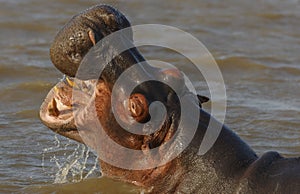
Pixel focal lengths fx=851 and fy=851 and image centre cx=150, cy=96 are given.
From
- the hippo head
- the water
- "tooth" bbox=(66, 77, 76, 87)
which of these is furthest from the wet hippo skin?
the water

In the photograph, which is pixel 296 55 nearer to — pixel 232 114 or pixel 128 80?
pixel 232 114

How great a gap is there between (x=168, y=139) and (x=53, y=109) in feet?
Result: 2.20

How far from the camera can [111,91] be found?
425 centimetres

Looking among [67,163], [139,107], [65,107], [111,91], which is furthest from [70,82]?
[67,163]

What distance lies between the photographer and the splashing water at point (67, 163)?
5.93 m

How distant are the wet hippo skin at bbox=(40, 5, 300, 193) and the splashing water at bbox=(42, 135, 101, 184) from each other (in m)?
1.35

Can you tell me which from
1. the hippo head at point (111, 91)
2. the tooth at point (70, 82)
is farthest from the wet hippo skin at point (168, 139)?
the tooth at point (70, 82)

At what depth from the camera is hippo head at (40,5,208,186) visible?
13.8ft

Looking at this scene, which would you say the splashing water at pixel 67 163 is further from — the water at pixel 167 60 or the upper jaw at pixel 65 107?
the upper jaw at pixel 65 107

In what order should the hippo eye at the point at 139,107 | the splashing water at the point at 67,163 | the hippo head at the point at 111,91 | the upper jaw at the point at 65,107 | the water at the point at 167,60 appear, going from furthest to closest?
the water at the point at 167,60, the splashing water at the point at 67,163, the upper jaw at the point at 65,107, the hippo head at the point at 111,91, the hippo eye at the point at 139,107

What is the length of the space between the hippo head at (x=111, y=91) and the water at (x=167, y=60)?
17.8 inches

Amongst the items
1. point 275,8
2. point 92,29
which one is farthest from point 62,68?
point 275,8

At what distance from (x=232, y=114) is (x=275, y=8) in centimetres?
507

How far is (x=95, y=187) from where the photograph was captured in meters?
5.62
